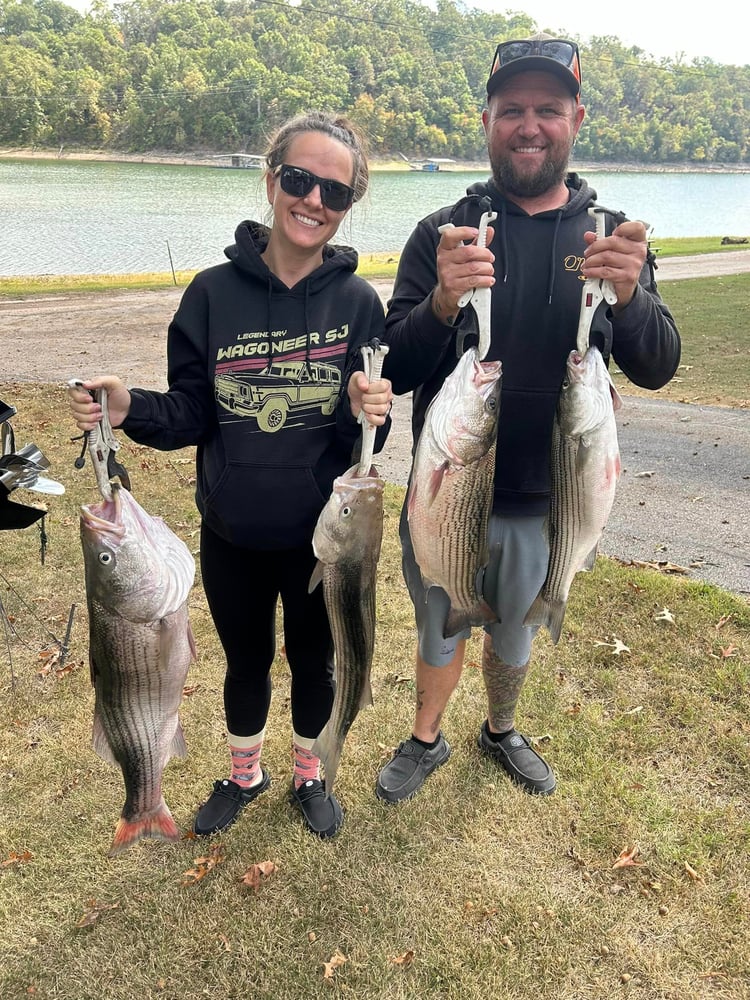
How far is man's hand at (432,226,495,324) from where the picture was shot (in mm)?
2037

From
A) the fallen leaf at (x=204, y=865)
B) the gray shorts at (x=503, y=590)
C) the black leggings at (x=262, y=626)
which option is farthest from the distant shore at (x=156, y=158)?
the fallen leaf at (x=204, y=865)

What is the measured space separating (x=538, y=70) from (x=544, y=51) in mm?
106

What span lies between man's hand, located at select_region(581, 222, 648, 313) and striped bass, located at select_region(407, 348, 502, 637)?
17.4 inches

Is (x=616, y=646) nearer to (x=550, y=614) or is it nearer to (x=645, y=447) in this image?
(x=550, y=614)

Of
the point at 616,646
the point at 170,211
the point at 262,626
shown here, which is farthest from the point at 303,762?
the point at 170,211

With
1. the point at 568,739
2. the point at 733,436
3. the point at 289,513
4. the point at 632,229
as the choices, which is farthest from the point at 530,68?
the point at 733,436

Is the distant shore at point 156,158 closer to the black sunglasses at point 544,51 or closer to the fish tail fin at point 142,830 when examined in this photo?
the black sunglasses at point 544,51

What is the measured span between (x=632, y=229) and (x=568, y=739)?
2776 mm

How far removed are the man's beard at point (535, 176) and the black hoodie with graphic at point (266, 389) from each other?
0.76m

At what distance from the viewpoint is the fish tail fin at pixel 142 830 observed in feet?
7.92

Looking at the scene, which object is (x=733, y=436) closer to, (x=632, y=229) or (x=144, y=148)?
(x=632, y=229)

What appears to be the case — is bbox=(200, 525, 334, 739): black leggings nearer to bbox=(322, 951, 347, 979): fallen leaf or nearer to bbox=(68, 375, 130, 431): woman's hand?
bbox=(68, 375, 130, 431): woman's hand

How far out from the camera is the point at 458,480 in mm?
2213

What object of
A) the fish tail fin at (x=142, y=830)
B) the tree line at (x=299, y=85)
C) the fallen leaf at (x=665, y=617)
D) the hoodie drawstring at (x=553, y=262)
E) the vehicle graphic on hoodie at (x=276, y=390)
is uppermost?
the tree line at (x=299, y=85)
